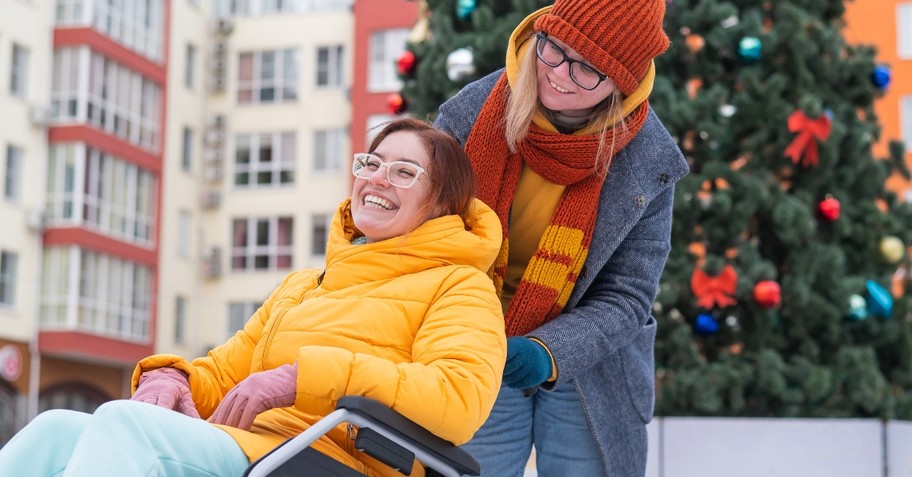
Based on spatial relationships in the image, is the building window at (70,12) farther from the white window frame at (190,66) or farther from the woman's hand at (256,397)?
the woman's hand at (256,397)

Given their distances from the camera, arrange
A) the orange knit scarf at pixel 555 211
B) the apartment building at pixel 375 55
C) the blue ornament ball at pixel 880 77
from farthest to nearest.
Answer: the apartment building at pixel 375 55, the blue ornament ball at pixel 880 77, the orange knit scarf at pixel 555 211

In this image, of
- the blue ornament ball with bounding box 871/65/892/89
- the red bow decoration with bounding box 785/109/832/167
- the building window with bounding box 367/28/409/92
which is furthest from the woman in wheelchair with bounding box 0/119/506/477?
the building window with bounding box 367/28/409/92

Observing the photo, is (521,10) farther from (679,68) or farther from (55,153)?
(55,153)

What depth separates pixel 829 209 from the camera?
24.8ft

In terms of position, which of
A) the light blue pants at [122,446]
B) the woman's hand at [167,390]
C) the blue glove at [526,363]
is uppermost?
the blue glove at [526,363]

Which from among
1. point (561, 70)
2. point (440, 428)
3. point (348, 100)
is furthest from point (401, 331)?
point (348, 100)

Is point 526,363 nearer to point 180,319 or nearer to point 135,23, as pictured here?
point 135,23

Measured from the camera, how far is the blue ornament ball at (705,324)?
290 inches

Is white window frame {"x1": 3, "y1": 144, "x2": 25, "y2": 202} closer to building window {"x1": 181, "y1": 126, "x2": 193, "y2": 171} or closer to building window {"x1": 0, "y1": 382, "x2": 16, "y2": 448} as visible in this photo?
building window {"x1": 0, "y1": 382, "x2": 16, "y2": 448}

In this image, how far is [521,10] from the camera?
7809 mm

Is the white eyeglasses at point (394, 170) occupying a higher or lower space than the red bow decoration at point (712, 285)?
higher

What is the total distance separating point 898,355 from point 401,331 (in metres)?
5.54

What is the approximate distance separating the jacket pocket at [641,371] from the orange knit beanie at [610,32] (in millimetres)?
727

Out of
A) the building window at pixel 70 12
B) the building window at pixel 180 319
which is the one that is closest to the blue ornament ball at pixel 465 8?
the building window at pixel 70 12
